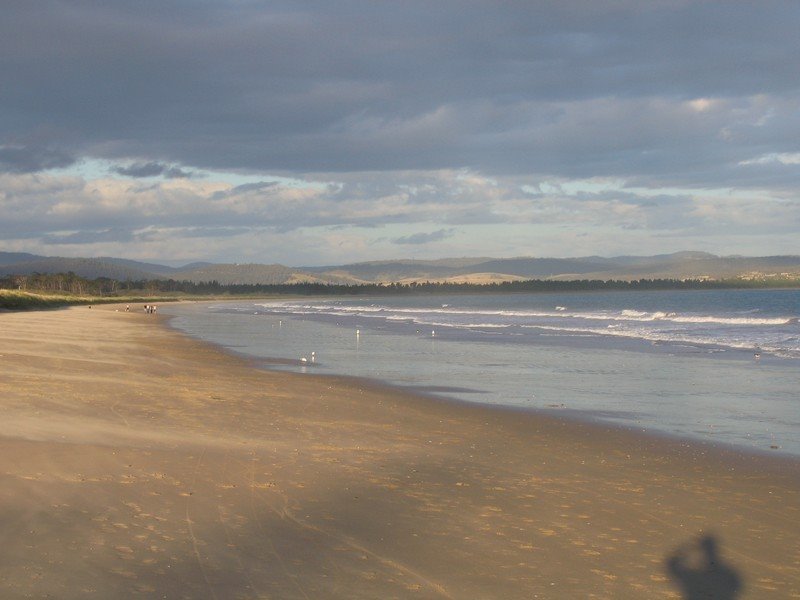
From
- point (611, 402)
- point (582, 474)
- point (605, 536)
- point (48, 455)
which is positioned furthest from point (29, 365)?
point (605, 536)

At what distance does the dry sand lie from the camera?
21.7ft

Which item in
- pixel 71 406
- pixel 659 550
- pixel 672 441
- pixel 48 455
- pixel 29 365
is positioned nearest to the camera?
pixel 659 550

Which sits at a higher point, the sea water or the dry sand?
the dry sand

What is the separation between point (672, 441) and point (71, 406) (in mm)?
9905

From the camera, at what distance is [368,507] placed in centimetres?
882

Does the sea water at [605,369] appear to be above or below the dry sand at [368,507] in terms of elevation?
below

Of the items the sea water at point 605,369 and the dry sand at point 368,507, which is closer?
the dry sand at point 368,507

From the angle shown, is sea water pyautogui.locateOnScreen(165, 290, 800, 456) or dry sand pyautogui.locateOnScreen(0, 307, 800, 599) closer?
dry sand pyautogui.locateOnScreen(0, 307, 800, 599)

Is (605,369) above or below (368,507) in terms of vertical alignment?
below

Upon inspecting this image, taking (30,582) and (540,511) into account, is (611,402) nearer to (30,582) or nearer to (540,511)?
Result: (540,511)

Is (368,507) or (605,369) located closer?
(368,507)

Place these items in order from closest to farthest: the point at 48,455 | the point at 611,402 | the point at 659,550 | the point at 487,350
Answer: the point at 659,550 → the point at 48,455 → the point at 611,402 → the point at 487,350

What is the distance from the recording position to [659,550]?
299 inches

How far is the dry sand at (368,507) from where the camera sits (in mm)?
6617
